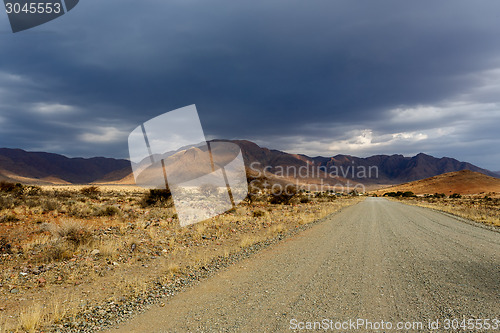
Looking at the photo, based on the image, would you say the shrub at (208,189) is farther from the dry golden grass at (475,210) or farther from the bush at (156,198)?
the dry golden grass at (475,210)

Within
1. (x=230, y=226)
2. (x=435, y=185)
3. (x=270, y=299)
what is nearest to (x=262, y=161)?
(x=435, y=185)

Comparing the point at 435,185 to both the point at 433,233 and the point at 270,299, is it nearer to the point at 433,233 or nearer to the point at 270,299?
the point at 433,233

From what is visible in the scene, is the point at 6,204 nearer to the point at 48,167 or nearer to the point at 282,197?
the point at 282,197

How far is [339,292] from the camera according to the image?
598 cm

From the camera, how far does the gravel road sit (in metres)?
4.84

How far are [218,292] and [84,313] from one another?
2.89 m

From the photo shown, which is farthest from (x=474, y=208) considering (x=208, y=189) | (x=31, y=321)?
(x=31, y=321)

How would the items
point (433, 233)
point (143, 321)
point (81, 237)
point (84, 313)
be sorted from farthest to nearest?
point (433, 233), point (81, 237), point (84, 313), point (143, 321)

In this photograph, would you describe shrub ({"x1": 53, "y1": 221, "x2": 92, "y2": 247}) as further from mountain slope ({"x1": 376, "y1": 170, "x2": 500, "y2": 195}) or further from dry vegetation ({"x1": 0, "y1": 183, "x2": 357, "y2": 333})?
mountain slope ({"x1": 376, "y1": 170, "x2": 500, "y2": 195})

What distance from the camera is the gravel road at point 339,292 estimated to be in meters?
Result: 4.84

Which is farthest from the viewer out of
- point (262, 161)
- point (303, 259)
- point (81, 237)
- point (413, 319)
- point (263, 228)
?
point (262, 161)

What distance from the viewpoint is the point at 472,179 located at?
110625 millimetres

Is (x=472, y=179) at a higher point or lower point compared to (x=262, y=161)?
lower

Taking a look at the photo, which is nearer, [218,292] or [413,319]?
[413,319]
